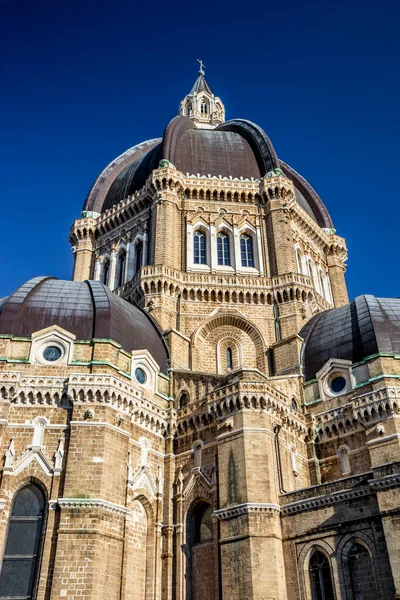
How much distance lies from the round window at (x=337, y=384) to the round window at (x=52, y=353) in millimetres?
14695

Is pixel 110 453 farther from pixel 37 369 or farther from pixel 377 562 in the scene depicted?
pixel 377 562

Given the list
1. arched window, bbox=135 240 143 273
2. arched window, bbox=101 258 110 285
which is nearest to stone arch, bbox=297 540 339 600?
arched window, bbox=135 240 143 273

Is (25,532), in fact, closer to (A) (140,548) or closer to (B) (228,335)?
(A) (140,548)

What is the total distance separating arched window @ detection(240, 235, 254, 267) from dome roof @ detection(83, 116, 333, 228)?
5.63 m

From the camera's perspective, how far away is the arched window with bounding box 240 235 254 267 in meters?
42.2

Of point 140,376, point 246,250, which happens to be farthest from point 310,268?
point 140,376

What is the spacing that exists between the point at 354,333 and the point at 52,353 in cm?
1653

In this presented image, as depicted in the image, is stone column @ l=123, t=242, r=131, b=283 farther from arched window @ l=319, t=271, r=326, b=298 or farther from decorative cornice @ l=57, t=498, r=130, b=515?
decorative cornice @ l=57, t=498, r=130, b=515

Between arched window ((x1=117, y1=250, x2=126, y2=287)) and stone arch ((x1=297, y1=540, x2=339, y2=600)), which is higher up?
arched window ((x1=117, y1=250, x2=126, y2=287))

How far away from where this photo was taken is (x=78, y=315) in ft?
102

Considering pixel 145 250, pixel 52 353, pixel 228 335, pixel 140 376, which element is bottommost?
pixel 140 376

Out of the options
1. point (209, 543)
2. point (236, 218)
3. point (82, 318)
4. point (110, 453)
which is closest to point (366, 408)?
point (209, 543)

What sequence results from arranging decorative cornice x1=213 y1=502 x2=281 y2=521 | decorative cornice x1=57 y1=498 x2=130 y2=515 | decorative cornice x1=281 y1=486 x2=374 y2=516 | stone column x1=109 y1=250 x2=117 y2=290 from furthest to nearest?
stone column x1=109 y1=250 x2=117 y2=290, decorative cornice x1=213 y1=502 x2=281 y2=521, decorative cornice x1=281 y1=486 x2=374 y2=516, decorative cornice x1=57 y1=498 x2=130 y2=515

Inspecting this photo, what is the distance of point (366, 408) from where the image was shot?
94.4ft
